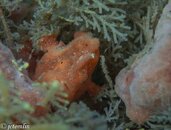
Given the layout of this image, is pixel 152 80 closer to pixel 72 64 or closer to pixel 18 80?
pixel 72 64

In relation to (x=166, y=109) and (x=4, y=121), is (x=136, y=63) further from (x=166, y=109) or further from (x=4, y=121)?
(x=4, y=121)

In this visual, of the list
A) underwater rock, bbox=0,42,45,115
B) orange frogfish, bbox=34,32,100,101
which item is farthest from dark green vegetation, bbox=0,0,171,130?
underwater rock, bbox=0,42,45,115

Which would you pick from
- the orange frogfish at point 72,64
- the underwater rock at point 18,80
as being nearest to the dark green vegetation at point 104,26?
the orange frogfish at point 72,64

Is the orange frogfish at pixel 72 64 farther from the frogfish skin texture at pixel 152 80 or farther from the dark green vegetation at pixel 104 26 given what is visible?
the frogfish skin texture at pixel 152 80

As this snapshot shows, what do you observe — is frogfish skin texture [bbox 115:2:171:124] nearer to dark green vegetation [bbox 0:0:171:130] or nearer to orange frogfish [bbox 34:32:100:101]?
dark green vegetation [bbox 0:0:171:130]

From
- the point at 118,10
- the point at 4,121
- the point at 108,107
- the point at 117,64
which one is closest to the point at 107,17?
the point at 118,10
